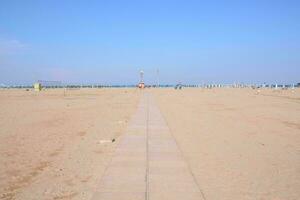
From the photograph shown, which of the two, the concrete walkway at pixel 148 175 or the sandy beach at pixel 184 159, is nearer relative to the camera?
the concrete walkway at pixel 148 175

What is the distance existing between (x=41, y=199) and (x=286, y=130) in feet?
41.2

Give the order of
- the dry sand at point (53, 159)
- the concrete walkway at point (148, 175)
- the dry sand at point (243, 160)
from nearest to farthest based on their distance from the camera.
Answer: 1. the concrete walkway at point (148, 175)
2. the dry sand at point (243, 160)
3. the dry sand at point (53, 159)

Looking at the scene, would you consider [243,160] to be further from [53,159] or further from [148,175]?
[53,159]

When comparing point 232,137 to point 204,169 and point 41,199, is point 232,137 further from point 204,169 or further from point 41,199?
point 41,199

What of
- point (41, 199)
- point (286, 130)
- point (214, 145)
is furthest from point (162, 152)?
point (286, 130)

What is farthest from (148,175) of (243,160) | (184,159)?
(243,160)

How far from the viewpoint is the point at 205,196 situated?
688cm

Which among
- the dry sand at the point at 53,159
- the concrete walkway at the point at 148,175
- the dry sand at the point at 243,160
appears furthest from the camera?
the dry sand at the point at 53,159

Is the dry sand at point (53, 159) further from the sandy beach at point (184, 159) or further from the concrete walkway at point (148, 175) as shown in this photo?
the concrete walkway at point (148, 175)

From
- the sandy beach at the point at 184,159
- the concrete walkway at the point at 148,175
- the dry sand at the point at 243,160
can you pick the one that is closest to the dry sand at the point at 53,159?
the sandy beach at the point at 184,159

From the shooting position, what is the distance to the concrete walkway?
22.3 ft

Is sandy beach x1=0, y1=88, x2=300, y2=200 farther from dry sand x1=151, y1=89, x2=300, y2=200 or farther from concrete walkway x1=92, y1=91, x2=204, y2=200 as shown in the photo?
concrete walkway x1=92, y1=91, x2=204, y2=200

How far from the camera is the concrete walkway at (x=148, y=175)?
680 centimetres

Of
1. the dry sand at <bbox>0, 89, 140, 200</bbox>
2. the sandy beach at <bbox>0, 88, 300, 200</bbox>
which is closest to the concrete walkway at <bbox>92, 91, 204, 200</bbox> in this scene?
the sandy beach at <bbox>0, 88, 300, 200</bbox>
